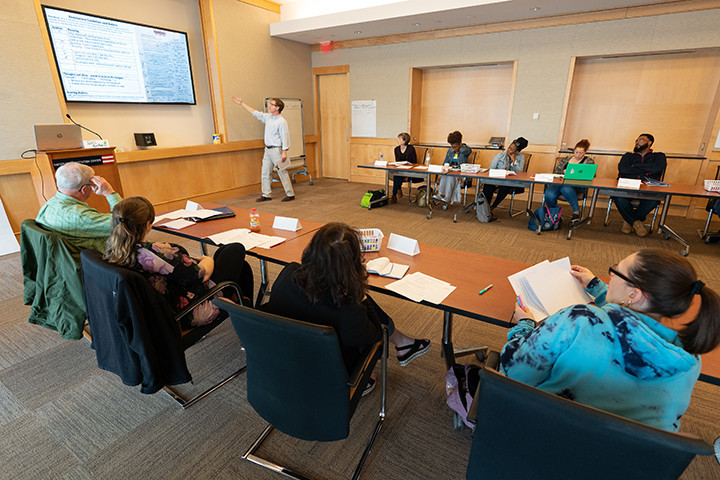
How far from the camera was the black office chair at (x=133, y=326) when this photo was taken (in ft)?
4.50

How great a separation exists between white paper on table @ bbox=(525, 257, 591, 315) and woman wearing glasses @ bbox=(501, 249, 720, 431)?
1.38 ft

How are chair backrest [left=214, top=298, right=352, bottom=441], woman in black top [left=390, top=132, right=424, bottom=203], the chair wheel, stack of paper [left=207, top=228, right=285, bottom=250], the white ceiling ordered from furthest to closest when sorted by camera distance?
woman in black top [left=390, top=132, right=424, bottom=203] → the white ceiling → stack of paper [left=207, top=228, right=285, bottom=250] → the chair wheel → chair backrest [left=214, top=298, right=352, bottom=441]

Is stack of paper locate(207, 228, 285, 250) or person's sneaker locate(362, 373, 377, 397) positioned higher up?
stack of paper locate(207, 228, 285, 250)

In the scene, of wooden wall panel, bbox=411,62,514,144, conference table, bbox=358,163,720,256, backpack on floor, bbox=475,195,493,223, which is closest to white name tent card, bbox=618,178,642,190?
conference table, bbox=358,163,720,256

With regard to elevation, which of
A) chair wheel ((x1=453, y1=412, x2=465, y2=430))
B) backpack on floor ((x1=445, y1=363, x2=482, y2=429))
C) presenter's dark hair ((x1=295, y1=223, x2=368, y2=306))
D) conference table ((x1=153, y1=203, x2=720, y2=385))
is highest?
presenter's dark hair ((x1=295, y1=223, x2=368, y2=306))

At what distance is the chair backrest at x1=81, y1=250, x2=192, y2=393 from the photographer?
137 cm

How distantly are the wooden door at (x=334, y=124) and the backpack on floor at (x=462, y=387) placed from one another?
271 inches

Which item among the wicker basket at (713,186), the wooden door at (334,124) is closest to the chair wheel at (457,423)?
the wicker basket at (713,186)

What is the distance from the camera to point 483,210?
495 centimetres

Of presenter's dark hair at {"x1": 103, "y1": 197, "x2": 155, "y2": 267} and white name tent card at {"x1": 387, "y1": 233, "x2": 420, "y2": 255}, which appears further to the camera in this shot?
white name tent card at {"x1": 387, "y1": 233, "x2": 420, "y2": 255}

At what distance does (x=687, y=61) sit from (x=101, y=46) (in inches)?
305

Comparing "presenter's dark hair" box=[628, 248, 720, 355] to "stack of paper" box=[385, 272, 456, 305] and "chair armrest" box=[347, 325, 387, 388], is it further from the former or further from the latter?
"chair armrest" box=[347, 325, 387, 388]

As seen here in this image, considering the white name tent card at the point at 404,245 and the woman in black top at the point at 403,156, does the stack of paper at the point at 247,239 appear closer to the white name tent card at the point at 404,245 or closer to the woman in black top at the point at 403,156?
the white name tent card at the point at 404,245

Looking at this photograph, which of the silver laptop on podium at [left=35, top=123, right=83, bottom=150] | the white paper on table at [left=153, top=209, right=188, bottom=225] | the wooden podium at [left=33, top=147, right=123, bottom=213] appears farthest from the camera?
the wooden podium at [left=33, top=147, right=123, bottom=213]
